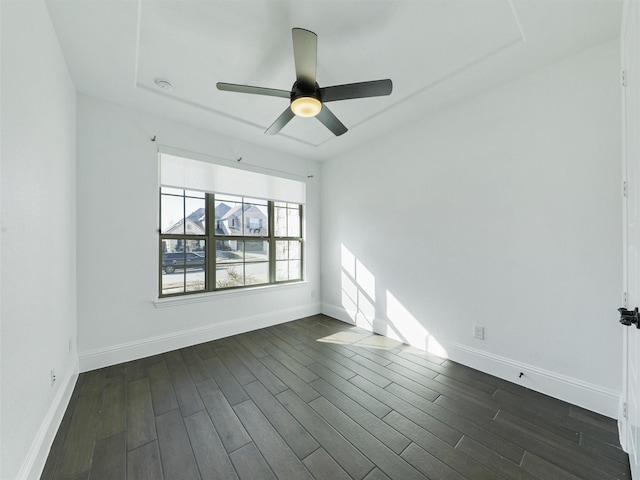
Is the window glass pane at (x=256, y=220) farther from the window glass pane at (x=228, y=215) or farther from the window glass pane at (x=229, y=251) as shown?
the window glass pane at (x=229, y=251)

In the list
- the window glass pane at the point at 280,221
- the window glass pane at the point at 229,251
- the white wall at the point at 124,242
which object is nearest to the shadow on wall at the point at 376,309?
the window glass pane at the point at 280,221

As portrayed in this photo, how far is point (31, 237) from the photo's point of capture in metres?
1.42

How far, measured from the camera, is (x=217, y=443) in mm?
1628

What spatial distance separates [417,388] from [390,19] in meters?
2.84

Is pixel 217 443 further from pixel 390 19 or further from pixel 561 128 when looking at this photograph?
pixel 561 128

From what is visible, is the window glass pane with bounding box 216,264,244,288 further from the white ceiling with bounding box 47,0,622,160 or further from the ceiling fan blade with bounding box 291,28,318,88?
the ceiling fan blade with bounding box 291,28,318,88

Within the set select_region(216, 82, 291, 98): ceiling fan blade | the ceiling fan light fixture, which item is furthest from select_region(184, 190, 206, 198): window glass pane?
the ceiling fan light fixture

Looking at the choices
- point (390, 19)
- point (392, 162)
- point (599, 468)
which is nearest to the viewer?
point (599, 468)

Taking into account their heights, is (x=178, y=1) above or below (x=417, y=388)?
above

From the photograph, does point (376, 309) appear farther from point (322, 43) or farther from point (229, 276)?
point (322, 43)

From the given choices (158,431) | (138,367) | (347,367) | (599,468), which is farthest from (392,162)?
(138,367)

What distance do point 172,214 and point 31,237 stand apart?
1.72 meters

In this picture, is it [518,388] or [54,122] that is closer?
[54,122]

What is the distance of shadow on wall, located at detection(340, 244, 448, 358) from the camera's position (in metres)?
2.99
